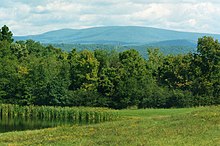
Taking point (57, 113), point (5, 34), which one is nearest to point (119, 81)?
point (57, 113)

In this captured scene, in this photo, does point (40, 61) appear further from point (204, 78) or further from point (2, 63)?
point (204, 78)

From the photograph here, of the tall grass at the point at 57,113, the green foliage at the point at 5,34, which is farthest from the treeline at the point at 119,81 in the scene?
the green foliage at the point at 5,34

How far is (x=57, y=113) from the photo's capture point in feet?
237

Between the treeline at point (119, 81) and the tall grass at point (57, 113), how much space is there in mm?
5362

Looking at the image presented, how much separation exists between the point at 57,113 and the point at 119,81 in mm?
14871

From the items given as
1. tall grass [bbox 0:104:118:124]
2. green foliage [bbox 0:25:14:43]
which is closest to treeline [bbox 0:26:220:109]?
tall grass [bbox 0:104:118:124]

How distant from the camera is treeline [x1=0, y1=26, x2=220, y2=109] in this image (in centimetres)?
7994

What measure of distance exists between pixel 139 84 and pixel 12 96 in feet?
81.8

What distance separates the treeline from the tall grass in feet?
17.6

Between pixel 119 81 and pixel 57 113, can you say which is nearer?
pixel 57 113

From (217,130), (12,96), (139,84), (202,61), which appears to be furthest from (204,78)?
(217,130)

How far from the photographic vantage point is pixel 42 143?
25.8 meters

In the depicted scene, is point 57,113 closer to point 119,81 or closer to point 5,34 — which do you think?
point 119,81

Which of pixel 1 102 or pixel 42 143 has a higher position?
pixel 42 143
